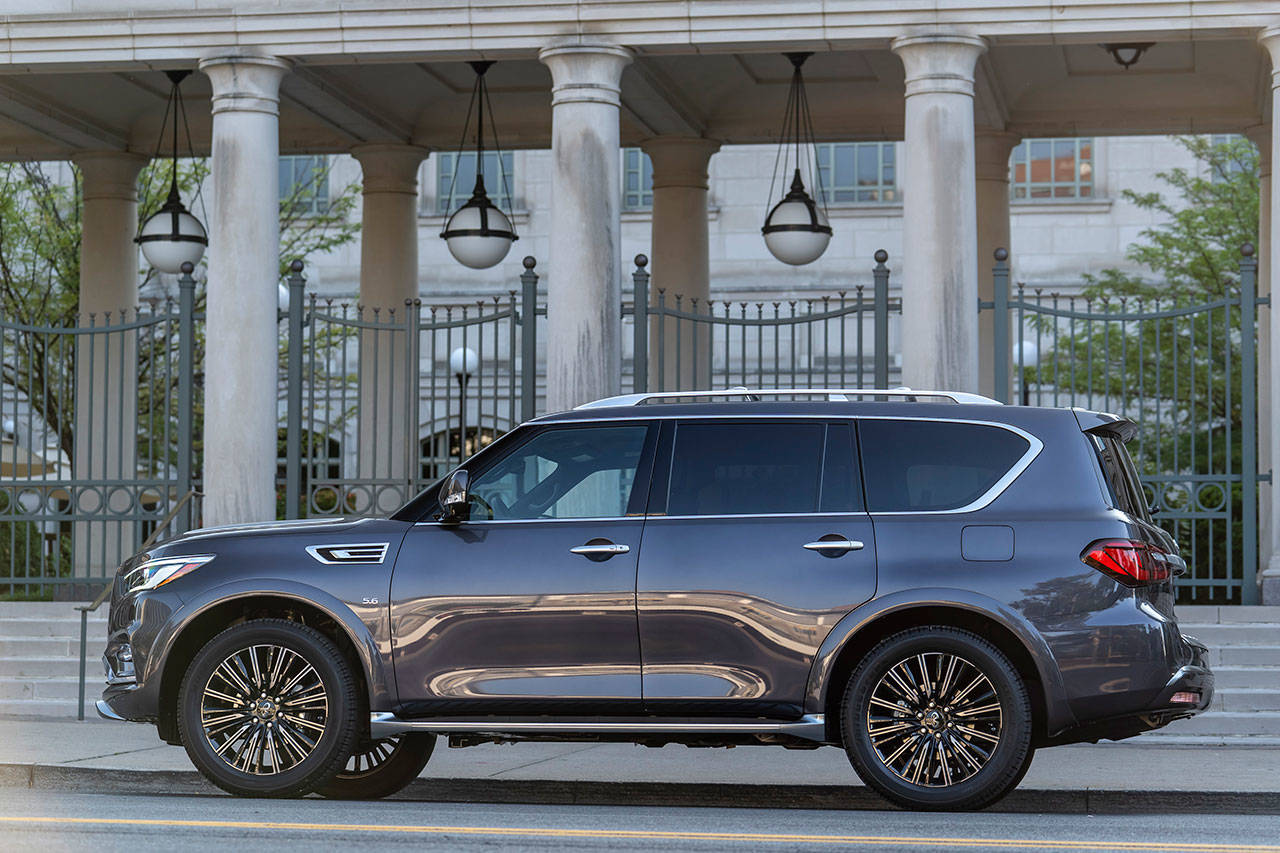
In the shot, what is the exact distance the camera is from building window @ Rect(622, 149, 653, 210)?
37125 mm

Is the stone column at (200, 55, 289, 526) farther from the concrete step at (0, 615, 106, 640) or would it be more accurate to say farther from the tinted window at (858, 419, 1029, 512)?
Answer: the tinted window at (858, 419, 1029, 512)

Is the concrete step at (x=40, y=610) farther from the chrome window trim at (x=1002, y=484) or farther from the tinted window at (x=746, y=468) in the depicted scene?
the chrome window trim at (x=1002, y=484)

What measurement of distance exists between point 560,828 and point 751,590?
4.33 ft

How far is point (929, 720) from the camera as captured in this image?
810cm

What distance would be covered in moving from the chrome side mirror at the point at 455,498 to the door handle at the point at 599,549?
53 cm

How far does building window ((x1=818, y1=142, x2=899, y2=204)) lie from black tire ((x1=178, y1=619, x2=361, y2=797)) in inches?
1191

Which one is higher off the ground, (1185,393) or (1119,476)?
(1185,393)

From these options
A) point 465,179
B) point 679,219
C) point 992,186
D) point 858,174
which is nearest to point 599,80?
point 679,219

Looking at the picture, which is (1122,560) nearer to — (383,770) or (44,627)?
(383,770)

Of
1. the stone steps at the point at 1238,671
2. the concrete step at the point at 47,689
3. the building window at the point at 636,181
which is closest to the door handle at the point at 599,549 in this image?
the stone steps at the point at 1238,671

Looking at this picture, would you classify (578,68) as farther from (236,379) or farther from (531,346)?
(236,379)

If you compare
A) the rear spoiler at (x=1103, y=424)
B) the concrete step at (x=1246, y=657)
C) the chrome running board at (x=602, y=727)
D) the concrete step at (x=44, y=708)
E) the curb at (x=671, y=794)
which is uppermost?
the rear spoiler at (x=1103, y=424)

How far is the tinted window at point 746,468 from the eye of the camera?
8.40m

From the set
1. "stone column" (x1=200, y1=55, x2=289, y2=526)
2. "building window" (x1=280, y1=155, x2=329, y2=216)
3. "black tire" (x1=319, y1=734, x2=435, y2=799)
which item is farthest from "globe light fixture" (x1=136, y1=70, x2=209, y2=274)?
"building window" (x1=280, y1=155, x2=329, y2=216)
